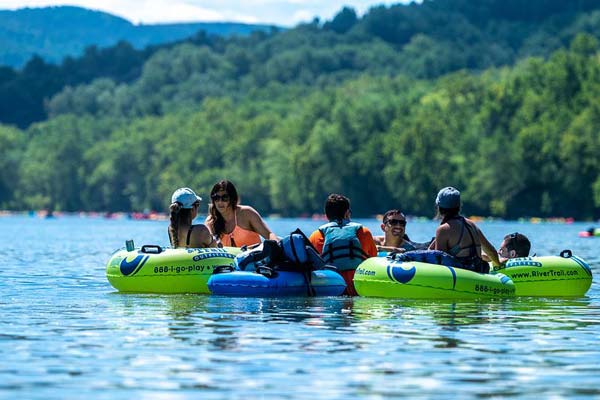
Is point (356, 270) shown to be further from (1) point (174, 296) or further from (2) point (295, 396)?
(2) point (295, 396)

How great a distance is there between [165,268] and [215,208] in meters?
1.12

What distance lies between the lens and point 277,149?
14675 cm

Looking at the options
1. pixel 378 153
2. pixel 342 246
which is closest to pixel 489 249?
pixel 342 246

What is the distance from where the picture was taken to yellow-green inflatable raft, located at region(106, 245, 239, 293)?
71.0 feet

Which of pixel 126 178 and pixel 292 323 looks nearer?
pixel 292 323

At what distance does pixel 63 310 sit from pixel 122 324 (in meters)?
2.59

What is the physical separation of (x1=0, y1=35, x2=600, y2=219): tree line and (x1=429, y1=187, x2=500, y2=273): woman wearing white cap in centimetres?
8602

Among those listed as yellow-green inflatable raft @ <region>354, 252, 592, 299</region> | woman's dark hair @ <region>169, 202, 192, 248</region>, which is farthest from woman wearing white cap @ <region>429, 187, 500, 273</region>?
woman's dark hair @ <region>169, 202, 192, 248</region>

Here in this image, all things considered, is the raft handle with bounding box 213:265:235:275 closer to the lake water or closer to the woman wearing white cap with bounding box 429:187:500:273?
the lake water

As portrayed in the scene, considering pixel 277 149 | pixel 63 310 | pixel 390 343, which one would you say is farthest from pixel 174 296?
pixel 277 149

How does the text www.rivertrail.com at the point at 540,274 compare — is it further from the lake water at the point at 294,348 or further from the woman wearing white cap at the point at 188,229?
the woman wearing white cap at the point at 188,229

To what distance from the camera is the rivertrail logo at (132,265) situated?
2231cm

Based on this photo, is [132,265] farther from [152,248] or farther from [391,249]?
[391,249]

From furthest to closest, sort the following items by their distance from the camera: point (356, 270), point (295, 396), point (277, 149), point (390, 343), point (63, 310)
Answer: point (277, 149), point (356, 270), point (63, 310), point (390, 343), point (295, 396)
